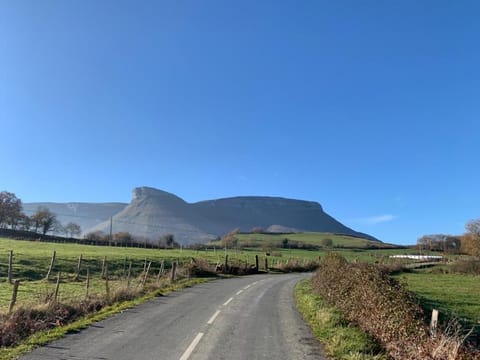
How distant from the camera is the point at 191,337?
12789 mm

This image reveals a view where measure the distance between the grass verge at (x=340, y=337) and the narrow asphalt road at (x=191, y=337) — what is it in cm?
36

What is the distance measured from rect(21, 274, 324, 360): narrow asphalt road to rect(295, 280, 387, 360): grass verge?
14.3 inches

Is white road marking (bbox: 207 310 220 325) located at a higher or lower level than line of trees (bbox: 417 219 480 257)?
lower

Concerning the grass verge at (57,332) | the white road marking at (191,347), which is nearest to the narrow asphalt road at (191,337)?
the white road marking at (191,347)

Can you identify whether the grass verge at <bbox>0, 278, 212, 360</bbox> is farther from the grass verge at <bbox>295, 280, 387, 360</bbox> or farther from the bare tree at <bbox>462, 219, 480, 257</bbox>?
the bare tree at <bbox>462, 219, 480, 257</bbox>

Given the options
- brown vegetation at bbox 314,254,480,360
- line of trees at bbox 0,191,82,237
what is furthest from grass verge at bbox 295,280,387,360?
line of trees at bbox 0,191,82,237

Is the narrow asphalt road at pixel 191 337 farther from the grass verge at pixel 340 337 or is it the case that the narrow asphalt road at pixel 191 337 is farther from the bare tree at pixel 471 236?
the bare tree at pixel 471 236

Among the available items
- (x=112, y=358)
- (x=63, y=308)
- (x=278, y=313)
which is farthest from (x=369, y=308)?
(x=63, y=308)

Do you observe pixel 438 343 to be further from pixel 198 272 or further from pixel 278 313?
pixel 198 272

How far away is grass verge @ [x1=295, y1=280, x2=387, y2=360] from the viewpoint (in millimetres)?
11055

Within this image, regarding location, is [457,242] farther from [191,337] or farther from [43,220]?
[191,337]

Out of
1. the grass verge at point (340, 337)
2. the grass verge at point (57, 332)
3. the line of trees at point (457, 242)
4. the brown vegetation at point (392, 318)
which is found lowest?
the grass verge at point (57, 332)

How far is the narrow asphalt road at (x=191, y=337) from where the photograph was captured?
35.0 feet

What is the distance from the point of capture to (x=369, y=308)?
1392 centimetres
